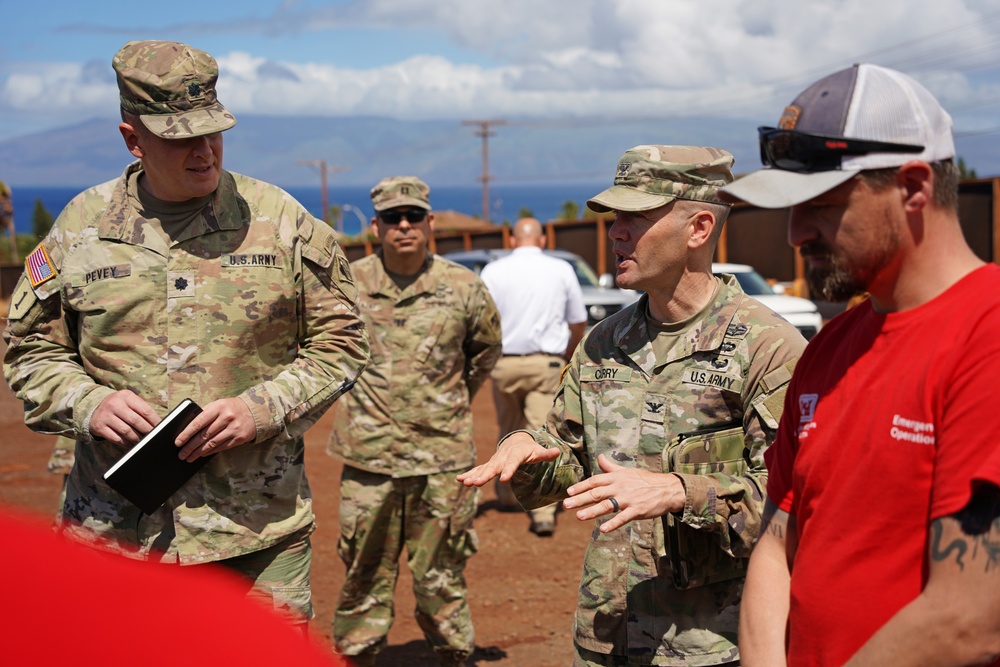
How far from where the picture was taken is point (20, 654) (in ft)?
2.93

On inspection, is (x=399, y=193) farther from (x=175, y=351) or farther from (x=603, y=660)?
(x=603, y=660)

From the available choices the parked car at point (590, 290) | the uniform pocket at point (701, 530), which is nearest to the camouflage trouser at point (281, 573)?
the uniform pocket at point (701, 530)

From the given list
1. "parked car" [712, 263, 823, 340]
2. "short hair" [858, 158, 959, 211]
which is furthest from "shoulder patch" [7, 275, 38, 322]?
"parked car" [712, 263, 823, 340]

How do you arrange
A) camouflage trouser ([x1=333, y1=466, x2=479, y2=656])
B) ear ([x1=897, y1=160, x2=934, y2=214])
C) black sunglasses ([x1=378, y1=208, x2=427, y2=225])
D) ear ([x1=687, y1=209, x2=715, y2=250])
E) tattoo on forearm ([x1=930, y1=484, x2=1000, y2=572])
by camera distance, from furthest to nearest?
black sunglasses ([x1=378, y1=208, x2=427, y2=225]) < camouflage trouser ([x1=333, y1=466, x2=479, y2=656]) < ear ([x1=687, y1=209, x2=715, y2=250]) < ear ([x1=897, y1=160, x2=934, y2=214]) < tattoo on forearm ([x1=930, y1=484, x2=1000, y2=572])

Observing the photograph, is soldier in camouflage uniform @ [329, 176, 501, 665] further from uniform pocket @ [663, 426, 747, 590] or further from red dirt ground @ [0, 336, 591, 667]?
uniform pocket @ [663, 426, 747, 590]

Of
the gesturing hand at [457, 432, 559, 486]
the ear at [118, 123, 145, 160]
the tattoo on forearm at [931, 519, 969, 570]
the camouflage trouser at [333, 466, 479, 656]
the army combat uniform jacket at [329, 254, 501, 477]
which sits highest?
the ear at [118, 123, 145, 160]

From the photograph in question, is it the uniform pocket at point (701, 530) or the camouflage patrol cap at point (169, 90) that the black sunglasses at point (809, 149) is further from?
the camouflage patrol cap at point (169, 90)

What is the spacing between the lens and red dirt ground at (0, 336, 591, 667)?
6.00 metres

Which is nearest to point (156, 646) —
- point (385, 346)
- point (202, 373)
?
point (202, 373)

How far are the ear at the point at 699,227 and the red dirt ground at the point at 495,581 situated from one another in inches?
91.4

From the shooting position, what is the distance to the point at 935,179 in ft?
6.38

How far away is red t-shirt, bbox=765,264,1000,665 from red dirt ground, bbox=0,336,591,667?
280 cm

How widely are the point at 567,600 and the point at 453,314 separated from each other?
6.80 ft

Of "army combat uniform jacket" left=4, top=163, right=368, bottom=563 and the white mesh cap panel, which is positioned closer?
the white mesh cap panel
